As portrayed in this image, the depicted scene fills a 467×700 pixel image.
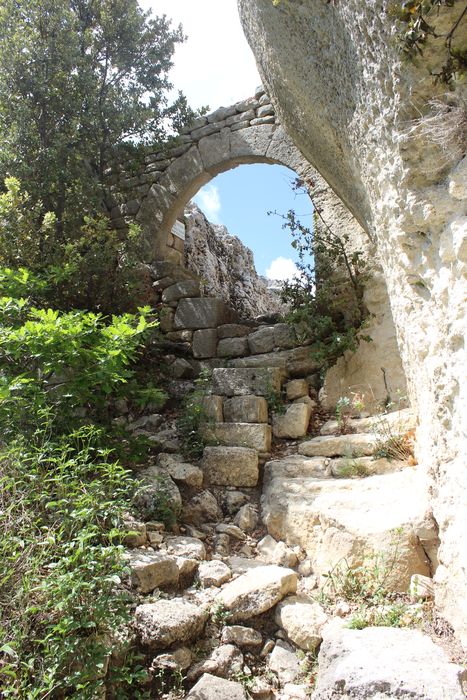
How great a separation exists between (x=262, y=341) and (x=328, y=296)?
0.84 m

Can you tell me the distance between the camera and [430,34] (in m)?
2.02

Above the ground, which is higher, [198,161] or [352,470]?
[198,161]

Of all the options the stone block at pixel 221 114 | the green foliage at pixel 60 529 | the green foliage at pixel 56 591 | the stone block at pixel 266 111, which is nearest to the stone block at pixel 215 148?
the stone block at pixel 221 114

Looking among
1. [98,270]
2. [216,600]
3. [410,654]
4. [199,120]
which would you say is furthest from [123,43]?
[410,654]

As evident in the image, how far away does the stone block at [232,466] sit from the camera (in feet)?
11.4

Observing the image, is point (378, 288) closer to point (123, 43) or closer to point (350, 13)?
point (350, 13)

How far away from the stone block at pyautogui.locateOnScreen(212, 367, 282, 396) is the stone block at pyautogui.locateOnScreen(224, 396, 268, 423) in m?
0.20

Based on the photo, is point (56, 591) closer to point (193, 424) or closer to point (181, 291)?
point (193, 424)

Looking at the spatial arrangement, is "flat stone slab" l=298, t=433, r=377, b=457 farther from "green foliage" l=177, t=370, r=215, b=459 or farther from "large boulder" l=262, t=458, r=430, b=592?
"green foliage" l=177, t=370, r=215, b=459

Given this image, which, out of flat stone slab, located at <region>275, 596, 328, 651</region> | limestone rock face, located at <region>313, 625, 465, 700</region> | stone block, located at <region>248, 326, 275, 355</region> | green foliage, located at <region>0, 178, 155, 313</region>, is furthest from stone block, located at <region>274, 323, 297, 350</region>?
limestone rock face, located at <region>313, 625, 465, 700</region>

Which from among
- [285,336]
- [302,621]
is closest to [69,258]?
[285,336]

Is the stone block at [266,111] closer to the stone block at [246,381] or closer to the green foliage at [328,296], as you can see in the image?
the green foliage at [328,296]

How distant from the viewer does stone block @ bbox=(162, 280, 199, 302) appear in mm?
5793

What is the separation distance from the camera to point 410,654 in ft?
5.24
